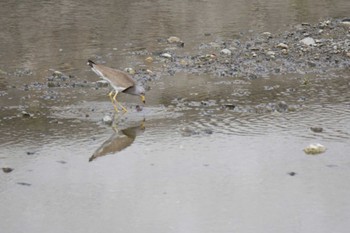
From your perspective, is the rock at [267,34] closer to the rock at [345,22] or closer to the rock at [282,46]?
the rock at [282,46]

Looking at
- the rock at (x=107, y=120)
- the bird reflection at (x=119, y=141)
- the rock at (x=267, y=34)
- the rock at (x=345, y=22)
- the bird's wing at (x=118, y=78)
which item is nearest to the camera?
the bird reflection at (x=119, y=141)

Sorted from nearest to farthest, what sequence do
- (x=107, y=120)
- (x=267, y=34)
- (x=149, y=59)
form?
(x=107, y=120), (x=149, y=59), (x=267, y=34)

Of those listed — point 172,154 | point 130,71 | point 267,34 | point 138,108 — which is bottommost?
point 267,34

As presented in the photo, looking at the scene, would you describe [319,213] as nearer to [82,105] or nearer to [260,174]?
[260,174]

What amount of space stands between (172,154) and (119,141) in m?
0.99

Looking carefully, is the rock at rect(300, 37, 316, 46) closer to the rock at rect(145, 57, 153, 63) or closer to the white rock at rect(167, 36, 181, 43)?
Answer: the white rock at rect(167, 36, 181, 43)

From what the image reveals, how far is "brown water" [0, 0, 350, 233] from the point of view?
8023 millimetres

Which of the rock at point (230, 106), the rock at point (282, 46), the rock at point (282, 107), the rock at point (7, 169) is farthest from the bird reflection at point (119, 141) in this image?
the rock at point (282, 46)

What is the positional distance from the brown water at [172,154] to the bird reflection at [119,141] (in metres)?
0.03

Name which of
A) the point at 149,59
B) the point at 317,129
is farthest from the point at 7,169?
the point at 149,59

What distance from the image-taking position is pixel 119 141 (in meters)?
10.7

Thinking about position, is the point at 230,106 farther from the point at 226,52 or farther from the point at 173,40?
the point at 173,40

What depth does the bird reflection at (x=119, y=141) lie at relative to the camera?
10.2 metres

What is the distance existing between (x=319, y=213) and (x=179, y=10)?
614 inches
